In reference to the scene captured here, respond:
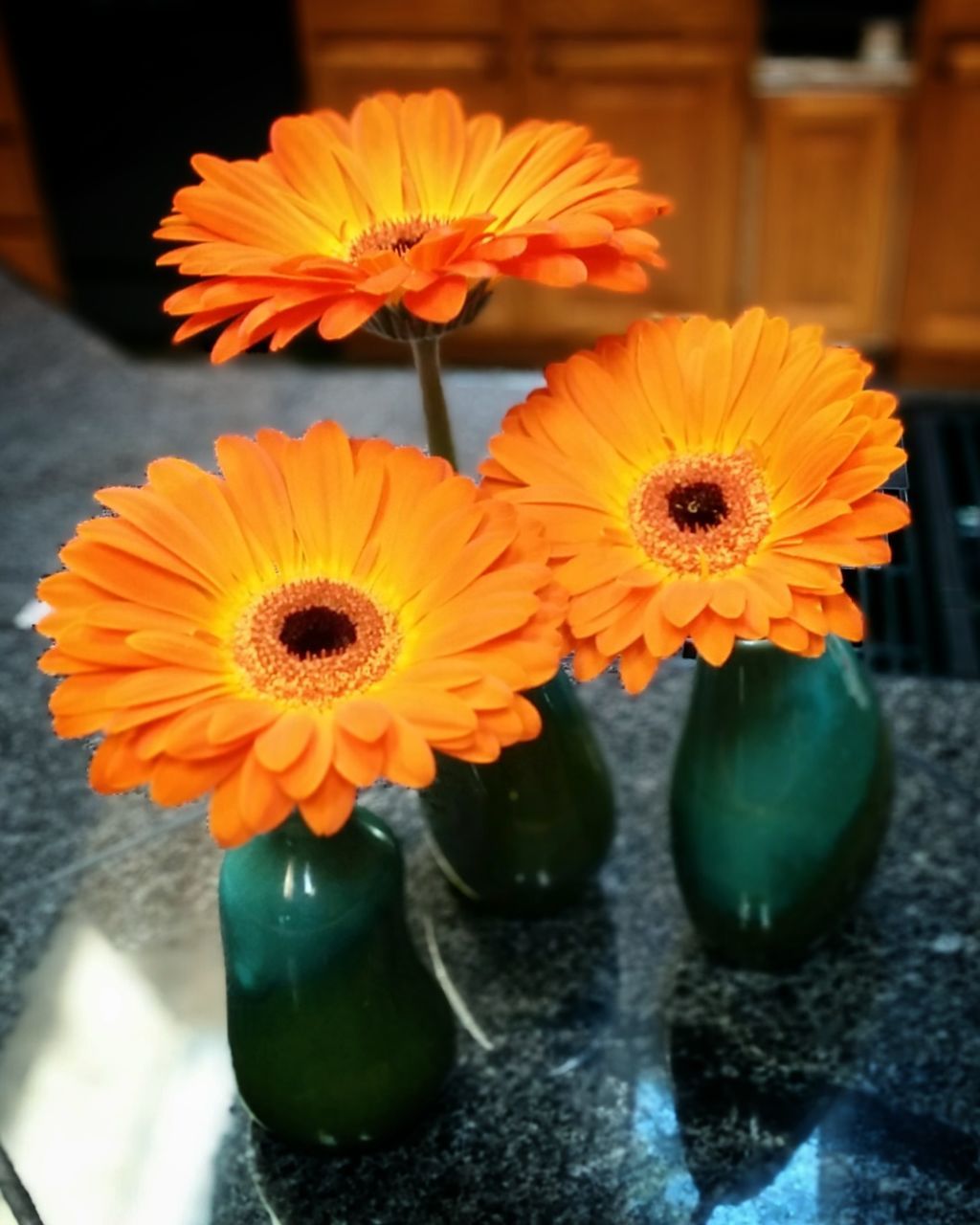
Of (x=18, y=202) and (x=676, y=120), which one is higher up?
(x=676, y=120)

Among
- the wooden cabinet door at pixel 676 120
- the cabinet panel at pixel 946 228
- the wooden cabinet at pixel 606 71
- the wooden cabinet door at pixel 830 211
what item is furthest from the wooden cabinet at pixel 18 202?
the cabinet panel at pixel 946 228

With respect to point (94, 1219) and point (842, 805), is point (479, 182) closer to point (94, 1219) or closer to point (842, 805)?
point (842, 805)

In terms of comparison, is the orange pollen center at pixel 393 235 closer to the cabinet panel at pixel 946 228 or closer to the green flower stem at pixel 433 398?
the green flower stem at pixel 433 398

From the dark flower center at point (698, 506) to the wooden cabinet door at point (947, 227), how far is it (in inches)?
73.8

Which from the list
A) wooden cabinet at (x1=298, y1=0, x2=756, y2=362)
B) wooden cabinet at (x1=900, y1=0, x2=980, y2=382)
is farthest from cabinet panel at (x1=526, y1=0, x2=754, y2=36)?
wooden cabinet at (x1=900, y1=0, x2=980, y2=382)

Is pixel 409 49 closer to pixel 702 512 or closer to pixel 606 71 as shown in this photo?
pixel 606 71

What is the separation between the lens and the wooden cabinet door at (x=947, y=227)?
2174 mm

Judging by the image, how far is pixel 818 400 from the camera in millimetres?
556

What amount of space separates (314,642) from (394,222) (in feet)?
0.71

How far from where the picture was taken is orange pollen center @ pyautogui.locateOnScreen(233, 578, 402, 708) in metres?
0.51

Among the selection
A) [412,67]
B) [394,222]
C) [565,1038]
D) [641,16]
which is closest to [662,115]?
[641,16]

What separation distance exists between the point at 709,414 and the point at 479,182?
16 centimetres

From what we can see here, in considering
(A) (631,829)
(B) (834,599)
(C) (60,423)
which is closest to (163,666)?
(B) (834,599)

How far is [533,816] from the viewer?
698 millimetres
